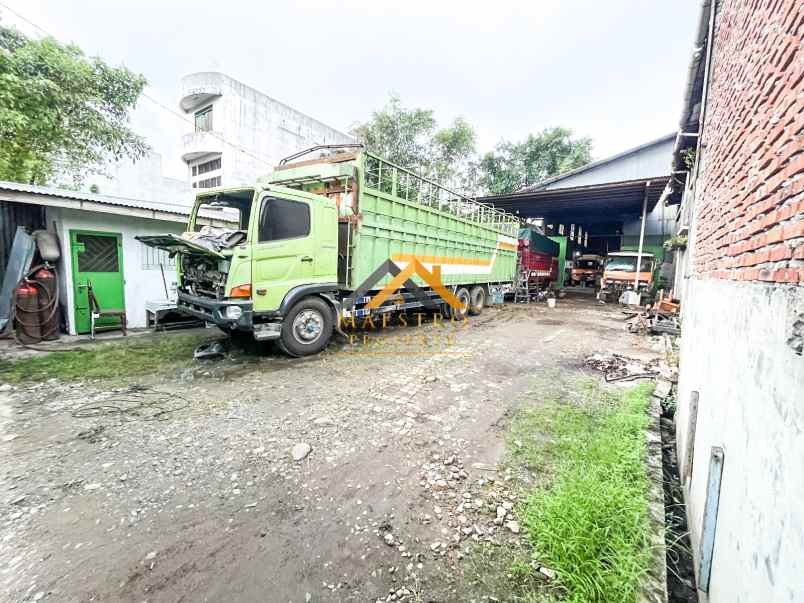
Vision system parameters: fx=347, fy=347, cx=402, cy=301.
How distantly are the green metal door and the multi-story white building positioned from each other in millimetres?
11796

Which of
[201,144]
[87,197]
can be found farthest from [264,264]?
[201,144]

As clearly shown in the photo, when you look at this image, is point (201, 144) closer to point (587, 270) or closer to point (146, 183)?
point (146, 183)

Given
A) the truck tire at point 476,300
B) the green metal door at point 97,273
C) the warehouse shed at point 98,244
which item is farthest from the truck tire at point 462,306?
the green metal door at point 97,273

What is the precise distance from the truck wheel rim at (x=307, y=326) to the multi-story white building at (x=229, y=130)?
14947mm

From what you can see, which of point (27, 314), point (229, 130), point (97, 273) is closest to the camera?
point (27, 314)

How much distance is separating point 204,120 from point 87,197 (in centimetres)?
1511

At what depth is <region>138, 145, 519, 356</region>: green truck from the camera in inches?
181

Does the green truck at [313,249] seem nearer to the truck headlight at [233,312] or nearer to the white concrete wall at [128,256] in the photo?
the truck headlight at [233,312]

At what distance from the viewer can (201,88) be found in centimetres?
1716

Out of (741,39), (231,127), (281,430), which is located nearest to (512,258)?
(741,39)

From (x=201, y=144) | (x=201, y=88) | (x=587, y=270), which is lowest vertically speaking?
(x=587, y=270)

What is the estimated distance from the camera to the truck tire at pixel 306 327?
16.7 feet

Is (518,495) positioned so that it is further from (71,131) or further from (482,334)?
(71,131)

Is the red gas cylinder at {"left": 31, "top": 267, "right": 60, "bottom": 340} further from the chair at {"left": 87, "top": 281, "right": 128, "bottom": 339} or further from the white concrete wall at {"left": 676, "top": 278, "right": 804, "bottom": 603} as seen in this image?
the white concrete wall at {"left": 676, "top": 278, "right": 804, "bottom": 603}
